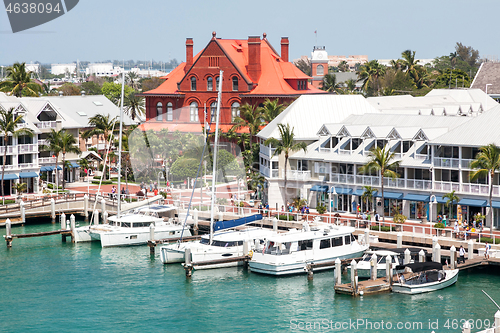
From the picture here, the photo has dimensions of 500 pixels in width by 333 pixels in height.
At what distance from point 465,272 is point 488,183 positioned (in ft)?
34.0

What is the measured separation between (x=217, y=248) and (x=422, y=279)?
15835 millimetres

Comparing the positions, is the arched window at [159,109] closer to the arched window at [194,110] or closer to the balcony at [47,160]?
the arched window at [194,110]

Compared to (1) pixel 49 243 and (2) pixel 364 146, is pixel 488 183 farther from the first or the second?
(1) pixel 49 243

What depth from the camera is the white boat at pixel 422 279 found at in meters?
50.2

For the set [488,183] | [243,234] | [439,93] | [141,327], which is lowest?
[141,327]

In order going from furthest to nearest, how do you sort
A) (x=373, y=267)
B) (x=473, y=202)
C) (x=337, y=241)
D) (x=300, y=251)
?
(x=473, y=202)
(x=337, y=241)
(x=300, y=251)
(x=373, y=267)

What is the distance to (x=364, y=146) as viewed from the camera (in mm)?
71125

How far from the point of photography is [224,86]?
375 feet

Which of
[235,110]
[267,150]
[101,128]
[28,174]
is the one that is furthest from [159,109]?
[267,150]

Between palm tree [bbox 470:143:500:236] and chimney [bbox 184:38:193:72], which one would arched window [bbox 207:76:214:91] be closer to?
chimney [bbox 184:38:193:72]

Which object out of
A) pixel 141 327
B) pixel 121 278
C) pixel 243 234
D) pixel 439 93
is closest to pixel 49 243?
pixel 121 278

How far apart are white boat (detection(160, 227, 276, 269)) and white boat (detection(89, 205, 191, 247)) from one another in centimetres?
644

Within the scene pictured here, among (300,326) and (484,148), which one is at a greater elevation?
(484,148)

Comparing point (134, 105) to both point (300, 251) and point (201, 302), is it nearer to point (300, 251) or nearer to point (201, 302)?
point (300, 251)
